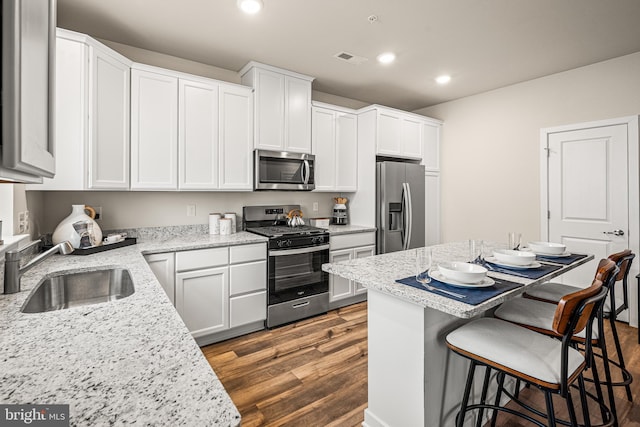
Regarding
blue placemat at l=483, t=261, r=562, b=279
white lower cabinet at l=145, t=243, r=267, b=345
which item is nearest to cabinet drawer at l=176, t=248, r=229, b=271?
white lower cabinet at l=145, t=243, r=267, b=345

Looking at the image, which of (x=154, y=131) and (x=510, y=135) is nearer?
(x=154, y=131)

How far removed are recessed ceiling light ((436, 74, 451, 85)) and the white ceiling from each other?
0.09m

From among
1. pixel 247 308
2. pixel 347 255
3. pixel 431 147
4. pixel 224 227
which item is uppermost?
pixel 431 147

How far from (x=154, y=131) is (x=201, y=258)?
1166 mm

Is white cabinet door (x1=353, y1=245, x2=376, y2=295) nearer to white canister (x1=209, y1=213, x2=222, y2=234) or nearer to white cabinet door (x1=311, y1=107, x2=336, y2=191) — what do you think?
white cabinet door (x1=311, y1=107, x2=336, y2=191)

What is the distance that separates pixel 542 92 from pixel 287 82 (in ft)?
9.60

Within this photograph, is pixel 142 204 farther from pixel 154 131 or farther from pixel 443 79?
pixel 443 79

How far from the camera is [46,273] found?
172 centimetres

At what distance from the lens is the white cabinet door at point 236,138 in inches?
124

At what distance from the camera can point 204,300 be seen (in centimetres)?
277

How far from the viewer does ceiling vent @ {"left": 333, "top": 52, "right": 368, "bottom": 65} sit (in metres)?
3.17

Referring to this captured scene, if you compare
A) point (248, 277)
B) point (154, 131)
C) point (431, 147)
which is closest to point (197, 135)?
point (154, 131)

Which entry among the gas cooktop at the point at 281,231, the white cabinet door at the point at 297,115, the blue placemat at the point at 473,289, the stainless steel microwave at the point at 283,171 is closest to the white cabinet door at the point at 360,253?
the gas cooktop at the point at 281,231

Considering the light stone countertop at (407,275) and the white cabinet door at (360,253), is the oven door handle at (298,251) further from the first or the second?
the light stone countertop at (407,275)
